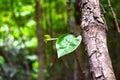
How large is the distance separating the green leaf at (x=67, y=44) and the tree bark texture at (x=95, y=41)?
0.15ft

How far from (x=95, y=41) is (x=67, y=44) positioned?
9 cm

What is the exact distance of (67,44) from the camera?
58 cm

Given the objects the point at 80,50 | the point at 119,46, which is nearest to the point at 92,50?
the point at 80,50

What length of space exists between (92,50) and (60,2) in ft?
6.67

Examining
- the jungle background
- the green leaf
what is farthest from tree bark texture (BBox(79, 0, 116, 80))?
the jungle background

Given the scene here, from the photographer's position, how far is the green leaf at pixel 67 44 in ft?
1.82

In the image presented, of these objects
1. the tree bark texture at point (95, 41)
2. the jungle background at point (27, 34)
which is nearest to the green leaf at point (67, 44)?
the tree bark texture at point (95, 41)

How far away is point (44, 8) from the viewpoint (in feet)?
8.36

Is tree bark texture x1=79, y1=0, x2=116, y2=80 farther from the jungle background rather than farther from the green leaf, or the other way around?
the jungle background

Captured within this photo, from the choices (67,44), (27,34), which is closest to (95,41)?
(67,44)

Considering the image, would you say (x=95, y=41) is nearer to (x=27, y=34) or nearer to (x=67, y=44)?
(x=67, y=44)

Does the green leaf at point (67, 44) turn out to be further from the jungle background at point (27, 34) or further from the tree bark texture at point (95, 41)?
the jungle background at point (27, 34)

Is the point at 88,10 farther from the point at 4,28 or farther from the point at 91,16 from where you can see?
the point at 4,28

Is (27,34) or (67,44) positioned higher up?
(67,44)
